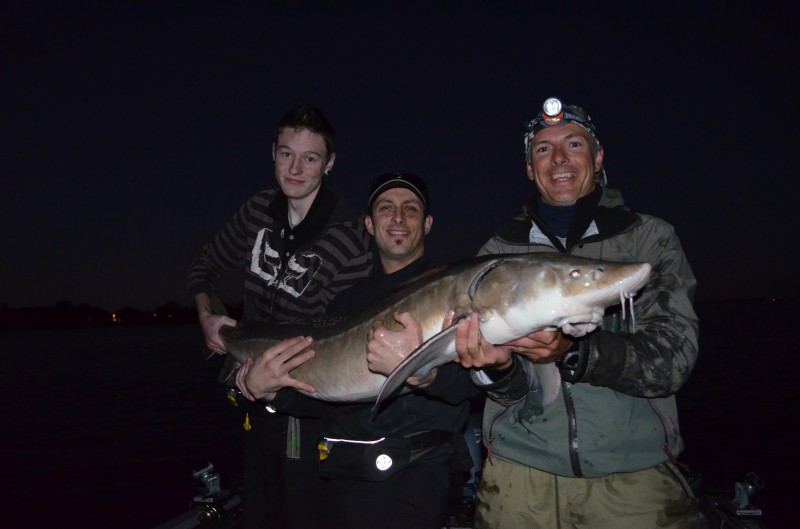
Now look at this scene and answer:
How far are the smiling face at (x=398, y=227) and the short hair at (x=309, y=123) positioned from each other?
832mm

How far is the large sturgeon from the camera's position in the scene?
2.30 metres

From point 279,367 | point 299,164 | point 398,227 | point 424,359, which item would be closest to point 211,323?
point 279,367

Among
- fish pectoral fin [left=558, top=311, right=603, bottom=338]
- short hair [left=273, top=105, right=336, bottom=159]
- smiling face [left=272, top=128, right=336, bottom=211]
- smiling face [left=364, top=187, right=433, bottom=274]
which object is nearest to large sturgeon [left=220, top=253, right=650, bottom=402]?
fish pectoral fin [left=558, top=311, right=603, bottom=338]

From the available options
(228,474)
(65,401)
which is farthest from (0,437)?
(228,474)

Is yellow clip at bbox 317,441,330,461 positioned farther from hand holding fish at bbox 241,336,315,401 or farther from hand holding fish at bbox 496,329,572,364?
hand holding fish at bbox 496,329,572,364

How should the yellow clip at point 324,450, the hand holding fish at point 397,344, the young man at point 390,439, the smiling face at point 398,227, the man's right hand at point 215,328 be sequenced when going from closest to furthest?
the hand holding fish at point 397,344 < the young man at point 390,439 < the yellow clip at point 324,450 < the smiling face at point 398,227 < the man's right hand at point 215,328

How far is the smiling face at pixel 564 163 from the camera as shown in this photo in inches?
125

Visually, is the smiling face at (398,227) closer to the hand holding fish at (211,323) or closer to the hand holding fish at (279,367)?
the hand holding fish at (279,367)

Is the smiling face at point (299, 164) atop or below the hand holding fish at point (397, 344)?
atop

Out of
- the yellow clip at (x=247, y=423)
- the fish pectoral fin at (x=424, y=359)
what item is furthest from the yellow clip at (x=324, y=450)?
the yellow clip at (x=247, y=423)

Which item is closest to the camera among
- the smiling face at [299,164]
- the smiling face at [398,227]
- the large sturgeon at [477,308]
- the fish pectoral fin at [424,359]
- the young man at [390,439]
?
the large sturgeon at [477,308]

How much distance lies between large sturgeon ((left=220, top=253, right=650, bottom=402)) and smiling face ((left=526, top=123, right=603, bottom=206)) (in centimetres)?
80

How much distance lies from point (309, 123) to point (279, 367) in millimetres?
1891

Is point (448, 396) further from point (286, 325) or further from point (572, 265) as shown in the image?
point (286, 325)
